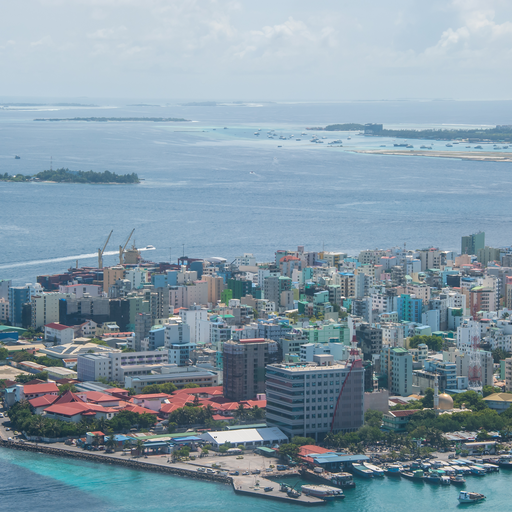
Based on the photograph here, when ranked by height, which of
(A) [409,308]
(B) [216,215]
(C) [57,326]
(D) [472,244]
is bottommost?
(C) [57,326]

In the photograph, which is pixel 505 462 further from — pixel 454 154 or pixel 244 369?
pixel 454 154

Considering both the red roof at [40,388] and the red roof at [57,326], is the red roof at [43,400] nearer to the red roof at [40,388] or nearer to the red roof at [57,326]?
the red roof at [40,388]

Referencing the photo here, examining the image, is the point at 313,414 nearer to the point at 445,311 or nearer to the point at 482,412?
the point at 482,412

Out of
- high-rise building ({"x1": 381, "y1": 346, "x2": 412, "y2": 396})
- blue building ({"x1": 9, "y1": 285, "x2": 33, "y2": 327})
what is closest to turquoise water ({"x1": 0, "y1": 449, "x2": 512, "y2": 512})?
high-rise building ({"x1": 381, "y1": 346, "x2": 412, "y2": 396})

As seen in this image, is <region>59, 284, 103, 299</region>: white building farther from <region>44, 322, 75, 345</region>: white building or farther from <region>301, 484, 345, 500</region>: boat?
<region>301, 484, 345, 500</region>: boat

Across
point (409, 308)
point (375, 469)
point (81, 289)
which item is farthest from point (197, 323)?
point (375, 469)

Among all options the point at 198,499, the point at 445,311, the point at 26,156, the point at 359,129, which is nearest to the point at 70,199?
the point at 26,156
